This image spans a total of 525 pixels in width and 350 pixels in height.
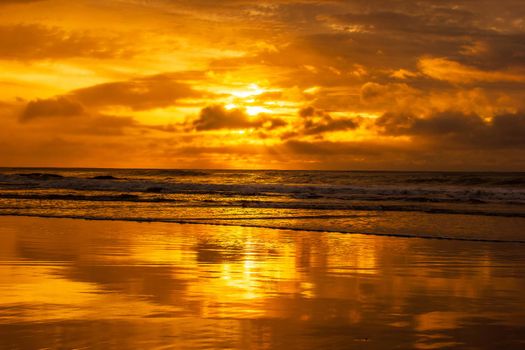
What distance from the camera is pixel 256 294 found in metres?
9.29

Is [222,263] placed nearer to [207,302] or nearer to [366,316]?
[207,302]

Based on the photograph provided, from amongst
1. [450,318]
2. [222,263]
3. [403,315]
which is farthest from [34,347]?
[222,263]

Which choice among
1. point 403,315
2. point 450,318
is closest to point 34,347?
point 403,315

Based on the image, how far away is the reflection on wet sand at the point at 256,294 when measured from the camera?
274 inches

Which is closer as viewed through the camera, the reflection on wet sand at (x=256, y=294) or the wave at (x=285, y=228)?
the reflection on wet sand at (x=256, y=294)

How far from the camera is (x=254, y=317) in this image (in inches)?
310

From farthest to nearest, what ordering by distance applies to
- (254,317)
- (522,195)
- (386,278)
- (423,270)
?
1. (522,195)
2. (423,270)
3. (386,278)
4. (254,317)

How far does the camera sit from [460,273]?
11602 millimetres

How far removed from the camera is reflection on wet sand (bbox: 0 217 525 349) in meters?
6.96

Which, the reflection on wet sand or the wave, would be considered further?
the wave

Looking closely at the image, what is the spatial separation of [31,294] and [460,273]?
7.49 m

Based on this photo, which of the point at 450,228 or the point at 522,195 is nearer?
the point at 450,228

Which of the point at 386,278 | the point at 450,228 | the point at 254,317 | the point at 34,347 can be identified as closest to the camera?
the point at 34,347

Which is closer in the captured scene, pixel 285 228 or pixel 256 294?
pixel 256 294
